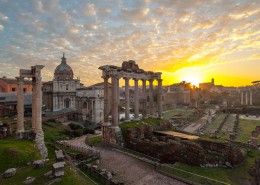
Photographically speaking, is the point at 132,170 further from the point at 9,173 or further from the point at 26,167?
the point at 9,173

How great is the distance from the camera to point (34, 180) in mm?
10781

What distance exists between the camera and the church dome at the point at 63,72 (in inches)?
2291

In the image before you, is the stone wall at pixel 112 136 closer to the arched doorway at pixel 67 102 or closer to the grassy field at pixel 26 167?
the grassy field at pixel 26 167

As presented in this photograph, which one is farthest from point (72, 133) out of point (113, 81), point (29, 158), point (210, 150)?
point (210, 150)

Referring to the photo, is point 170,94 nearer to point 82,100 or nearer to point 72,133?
point 82,100

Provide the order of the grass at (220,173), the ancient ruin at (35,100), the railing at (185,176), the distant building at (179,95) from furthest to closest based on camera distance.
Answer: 1. the distant building at (179,95)
2. the ancient ruin at (35,100)
3. the grass at (220,173)
4. the railing at (185,176)

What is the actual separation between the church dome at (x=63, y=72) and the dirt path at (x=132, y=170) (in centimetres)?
4343

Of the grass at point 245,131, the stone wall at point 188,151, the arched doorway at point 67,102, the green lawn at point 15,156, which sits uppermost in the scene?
the arched doorway at point 67,102

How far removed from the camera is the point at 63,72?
58.3 meters

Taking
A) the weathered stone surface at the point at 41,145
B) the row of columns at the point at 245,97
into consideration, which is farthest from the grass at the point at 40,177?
the row of columns at the point at 245,97

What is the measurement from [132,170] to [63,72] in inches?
1904

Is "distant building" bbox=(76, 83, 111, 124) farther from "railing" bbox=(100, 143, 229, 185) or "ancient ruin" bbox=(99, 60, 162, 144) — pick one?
"railing" bbox=(100, 143, 229, 185)

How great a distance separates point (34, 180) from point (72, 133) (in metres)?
23.9

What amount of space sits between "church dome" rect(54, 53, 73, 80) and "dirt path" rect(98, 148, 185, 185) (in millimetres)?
43434
